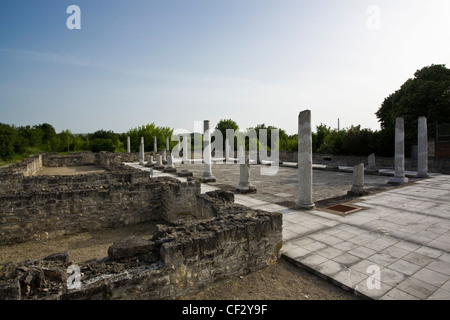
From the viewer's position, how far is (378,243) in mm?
5133

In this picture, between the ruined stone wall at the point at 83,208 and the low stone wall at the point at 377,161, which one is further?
the low stone wall at the point at 377,161

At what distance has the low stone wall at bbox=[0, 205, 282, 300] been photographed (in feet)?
9.05

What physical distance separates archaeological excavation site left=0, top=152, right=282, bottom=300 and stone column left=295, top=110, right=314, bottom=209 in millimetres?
2903

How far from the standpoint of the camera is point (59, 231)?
6.44m

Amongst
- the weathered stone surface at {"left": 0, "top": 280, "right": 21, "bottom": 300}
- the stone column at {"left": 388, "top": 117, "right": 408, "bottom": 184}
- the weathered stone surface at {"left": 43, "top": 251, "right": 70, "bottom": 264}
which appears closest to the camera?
the weathered stone surface at {"left": 0, "top": 280, "right": 21, "bottom": 300}

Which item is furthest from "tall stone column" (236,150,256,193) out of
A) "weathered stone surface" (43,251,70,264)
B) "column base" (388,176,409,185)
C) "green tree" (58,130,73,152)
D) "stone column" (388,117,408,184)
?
"green tree" (58,130,73,152)

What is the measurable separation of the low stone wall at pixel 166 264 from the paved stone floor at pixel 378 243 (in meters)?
0.98

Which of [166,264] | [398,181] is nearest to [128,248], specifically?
[166,264]

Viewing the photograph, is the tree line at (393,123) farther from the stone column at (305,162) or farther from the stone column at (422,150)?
the stone column at (305,162)

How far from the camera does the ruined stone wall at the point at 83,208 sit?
6.04m

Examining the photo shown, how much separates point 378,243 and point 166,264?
14.3 ft

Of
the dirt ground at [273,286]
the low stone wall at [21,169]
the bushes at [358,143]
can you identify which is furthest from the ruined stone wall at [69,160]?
the bushes at [358,143]

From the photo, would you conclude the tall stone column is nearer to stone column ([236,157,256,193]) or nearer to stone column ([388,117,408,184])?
stone column ([236,157,256,193])

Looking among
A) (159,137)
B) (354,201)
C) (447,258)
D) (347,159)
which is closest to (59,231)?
(447,258)
